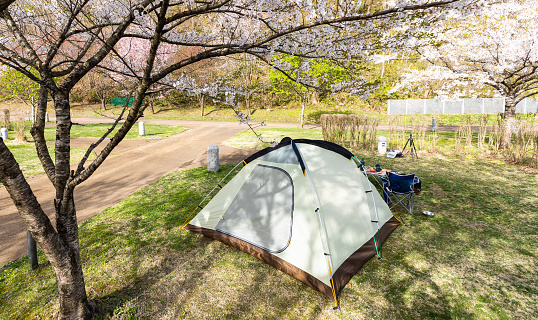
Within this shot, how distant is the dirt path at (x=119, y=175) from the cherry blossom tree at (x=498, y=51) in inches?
400

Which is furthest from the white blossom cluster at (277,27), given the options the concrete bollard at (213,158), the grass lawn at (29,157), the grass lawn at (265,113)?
the grass lawn at (265,113)

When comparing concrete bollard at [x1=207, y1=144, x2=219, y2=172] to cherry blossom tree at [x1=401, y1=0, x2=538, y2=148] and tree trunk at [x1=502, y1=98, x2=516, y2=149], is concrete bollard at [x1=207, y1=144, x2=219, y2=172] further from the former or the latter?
tree trunk at [x1=502, y1=98, x2=516, y2=149]

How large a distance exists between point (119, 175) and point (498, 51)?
48.8 ft

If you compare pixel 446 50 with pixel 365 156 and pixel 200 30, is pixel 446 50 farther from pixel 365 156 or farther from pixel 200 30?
pixel 200 30

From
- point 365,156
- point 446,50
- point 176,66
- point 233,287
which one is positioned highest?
point 446,50

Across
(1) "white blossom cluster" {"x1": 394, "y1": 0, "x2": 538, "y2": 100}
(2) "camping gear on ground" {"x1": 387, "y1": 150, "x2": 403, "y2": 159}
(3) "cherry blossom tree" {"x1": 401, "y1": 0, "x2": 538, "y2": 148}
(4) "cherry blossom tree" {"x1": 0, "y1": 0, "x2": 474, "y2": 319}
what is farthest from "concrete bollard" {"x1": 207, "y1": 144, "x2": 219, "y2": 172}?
(1) "white blossom cluster" {"x1": 394, "y1": 0, "x2": 538, "y2": 100}

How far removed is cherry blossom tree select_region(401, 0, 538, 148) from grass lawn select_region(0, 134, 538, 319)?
7.17m

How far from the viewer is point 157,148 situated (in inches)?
523

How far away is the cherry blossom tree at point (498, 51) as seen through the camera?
33.8 feet

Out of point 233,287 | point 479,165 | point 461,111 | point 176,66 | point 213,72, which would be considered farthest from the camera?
point 213,72

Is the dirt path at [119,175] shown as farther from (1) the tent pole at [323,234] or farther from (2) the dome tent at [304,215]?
(1) the tent pole at [323,234]

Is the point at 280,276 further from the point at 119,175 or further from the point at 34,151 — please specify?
the point at 34,151

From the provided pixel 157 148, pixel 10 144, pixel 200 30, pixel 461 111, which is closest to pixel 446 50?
pixel 200 30

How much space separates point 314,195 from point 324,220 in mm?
394
